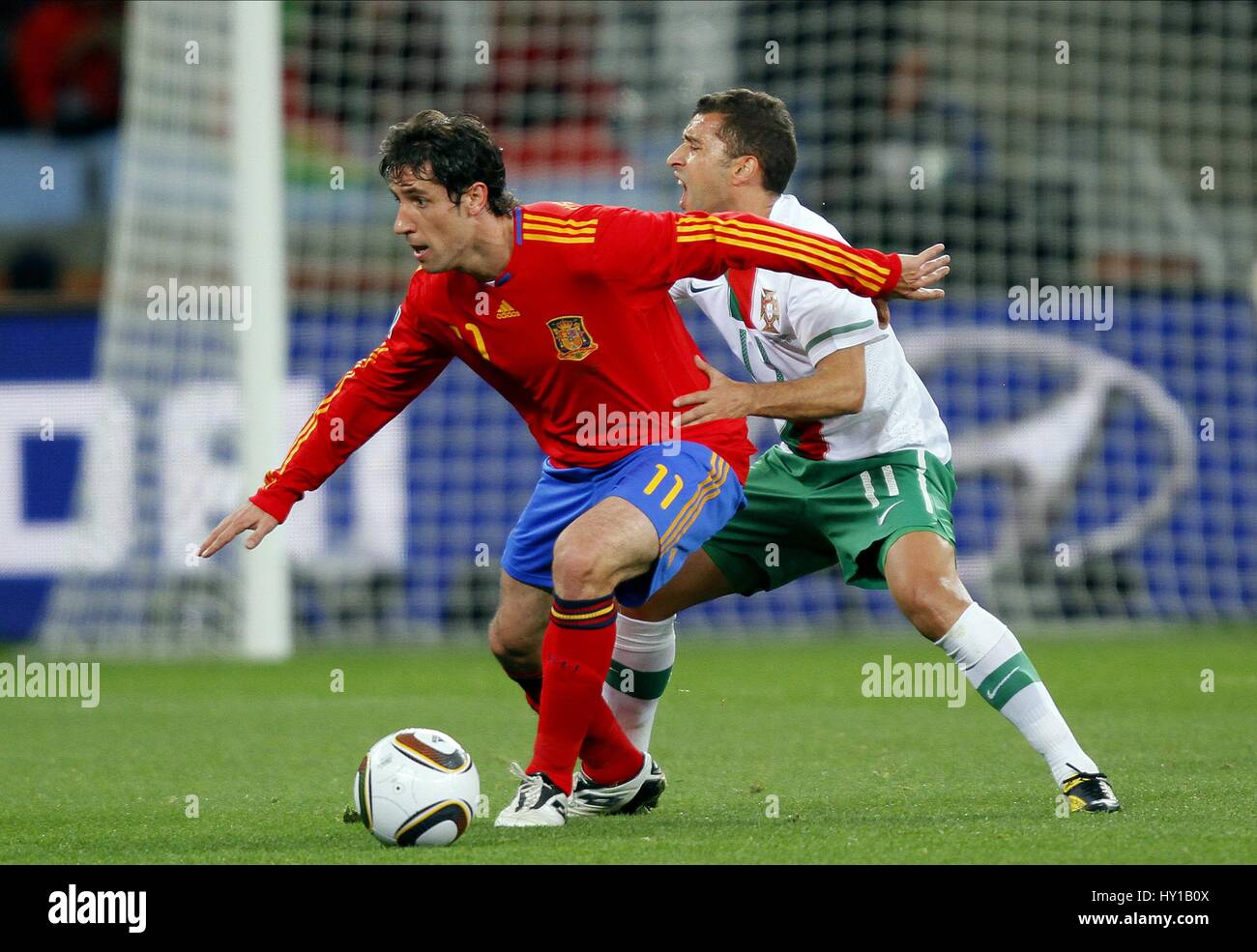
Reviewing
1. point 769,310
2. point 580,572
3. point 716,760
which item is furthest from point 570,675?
point 716,760

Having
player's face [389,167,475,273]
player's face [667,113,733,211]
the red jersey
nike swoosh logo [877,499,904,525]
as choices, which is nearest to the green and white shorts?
nike swoosh logo [877,499,904,525]

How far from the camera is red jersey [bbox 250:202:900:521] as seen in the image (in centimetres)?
504

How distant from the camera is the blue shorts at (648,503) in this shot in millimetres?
5012

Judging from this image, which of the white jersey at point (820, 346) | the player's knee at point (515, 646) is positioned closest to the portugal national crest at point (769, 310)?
the white jersey at point (820, 346)

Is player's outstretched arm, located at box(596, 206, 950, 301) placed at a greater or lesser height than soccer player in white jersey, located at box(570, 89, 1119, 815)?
greater

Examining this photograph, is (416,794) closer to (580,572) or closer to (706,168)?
(580,572)

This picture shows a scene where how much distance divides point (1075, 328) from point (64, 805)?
282 inches

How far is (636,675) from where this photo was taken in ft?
18.7

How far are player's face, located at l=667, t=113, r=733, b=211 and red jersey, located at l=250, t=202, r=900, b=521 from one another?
0.63 m

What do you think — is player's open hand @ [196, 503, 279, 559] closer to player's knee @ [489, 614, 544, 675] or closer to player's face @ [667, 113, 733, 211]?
player's knee @ [489, 614, 544, 675]

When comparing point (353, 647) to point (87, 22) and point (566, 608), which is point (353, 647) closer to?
point (566, 608)

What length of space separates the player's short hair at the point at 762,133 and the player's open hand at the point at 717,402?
98cm

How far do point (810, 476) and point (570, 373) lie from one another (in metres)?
0.91

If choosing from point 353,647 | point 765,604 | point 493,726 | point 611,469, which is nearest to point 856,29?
point 765,604
